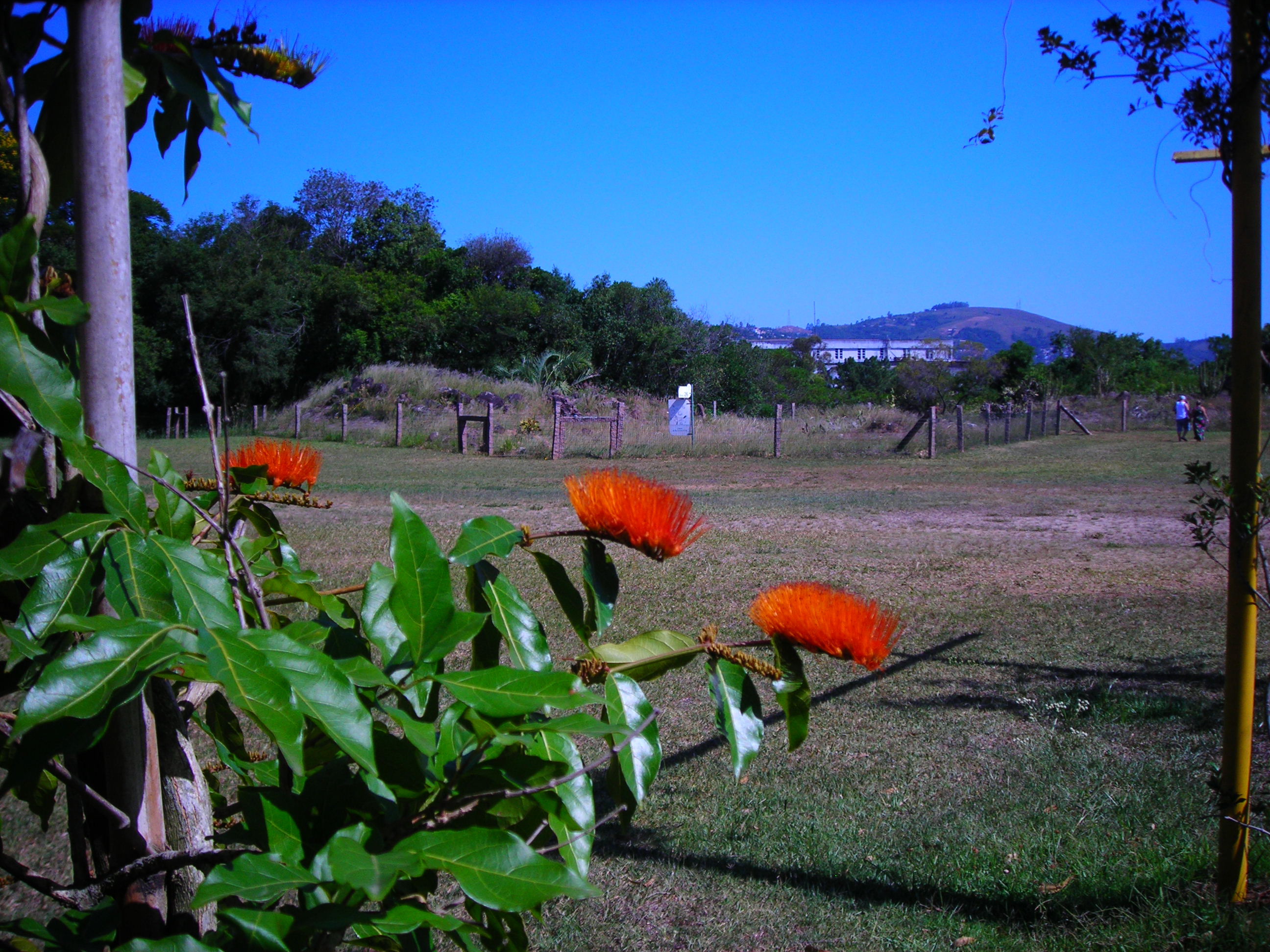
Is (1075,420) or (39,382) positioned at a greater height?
(1075,420)

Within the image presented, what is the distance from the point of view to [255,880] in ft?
2.35

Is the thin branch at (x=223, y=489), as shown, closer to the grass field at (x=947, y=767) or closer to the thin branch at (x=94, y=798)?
the thin branch at (x=94, y=798)

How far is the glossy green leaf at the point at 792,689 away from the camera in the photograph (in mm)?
1052

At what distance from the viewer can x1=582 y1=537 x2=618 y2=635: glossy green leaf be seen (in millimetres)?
1079

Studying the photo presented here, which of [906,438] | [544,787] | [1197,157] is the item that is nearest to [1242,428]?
[1197,157]

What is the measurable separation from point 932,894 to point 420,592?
8.13ft

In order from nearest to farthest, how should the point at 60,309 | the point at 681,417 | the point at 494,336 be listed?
the point at 60,309 < the point at 681,417 < the point at 494,336

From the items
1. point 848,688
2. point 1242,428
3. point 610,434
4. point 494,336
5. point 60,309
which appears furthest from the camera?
point 494,336

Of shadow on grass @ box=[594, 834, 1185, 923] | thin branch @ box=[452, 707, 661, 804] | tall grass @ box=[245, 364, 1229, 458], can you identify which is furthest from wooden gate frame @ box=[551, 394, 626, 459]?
thin branch @ box=[452, 707, 661, 804]

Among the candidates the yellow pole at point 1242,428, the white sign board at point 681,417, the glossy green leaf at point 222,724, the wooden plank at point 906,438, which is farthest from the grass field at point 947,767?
the white sign board at point 681,417

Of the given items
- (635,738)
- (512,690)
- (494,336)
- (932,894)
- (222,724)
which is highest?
(494,336)

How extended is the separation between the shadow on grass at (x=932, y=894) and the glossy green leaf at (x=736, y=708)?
1.81 m

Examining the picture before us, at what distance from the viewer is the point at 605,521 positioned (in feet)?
3.31

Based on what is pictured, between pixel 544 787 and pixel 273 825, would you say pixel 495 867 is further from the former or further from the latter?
pixel 273 825
